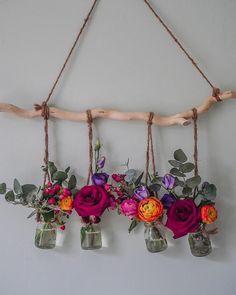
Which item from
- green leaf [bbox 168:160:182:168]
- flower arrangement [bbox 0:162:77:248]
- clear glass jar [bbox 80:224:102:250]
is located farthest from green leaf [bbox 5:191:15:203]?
green leaf [bbox 168:160:182:168]

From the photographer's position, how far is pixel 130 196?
37.0 inches

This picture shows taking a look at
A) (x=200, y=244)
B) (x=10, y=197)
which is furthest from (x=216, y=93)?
(x=10, y=197)

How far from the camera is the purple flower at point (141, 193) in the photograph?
91 cm

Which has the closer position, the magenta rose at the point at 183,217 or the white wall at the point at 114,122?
the magenta rose at the point at 183,217

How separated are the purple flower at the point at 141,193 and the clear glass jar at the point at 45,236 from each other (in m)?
0.25

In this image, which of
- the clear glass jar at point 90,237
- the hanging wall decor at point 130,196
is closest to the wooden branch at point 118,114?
the hanging wall decor at point 130,196

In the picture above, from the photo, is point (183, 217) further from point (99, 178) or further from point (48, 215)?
point (48, 215)

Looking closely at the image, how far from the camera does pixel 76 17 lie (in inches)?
41.0

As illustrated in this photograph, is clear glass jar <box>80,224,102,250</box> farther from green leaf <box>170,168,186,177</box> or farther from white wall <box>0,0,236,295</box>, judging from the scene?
green leaf <box>170,168,186,177</box>

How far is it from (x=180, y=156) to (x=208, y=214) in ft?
0.56

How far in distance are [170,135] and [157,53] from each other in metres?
0.25

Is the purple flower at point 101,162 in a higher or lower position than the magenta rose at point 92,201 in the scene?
higher

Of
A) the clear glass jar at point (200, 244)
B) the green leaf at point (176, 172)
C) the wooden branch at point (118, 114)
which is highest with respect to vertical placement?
the wooden branch at point (118, 114)

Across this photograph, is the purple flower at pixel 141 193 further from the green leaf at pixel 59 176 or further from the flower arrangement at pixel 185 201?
the green leaf at pixel 59 176
